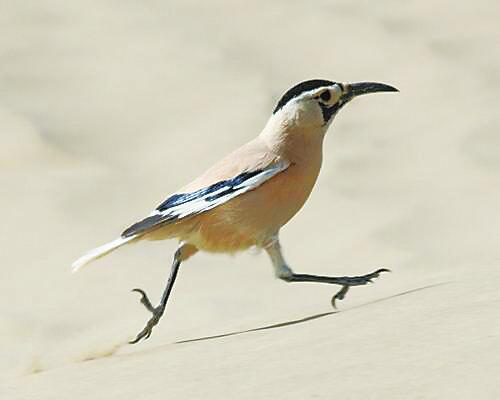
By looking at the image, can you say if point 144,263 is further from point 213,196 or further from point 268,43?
point 268,43

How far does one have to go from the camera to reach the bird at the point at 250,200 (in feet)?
19.2

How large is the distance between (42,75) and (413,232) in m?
4.14

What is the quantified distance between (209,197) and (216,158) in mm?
4887

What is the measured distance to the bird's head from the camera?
20.0ft

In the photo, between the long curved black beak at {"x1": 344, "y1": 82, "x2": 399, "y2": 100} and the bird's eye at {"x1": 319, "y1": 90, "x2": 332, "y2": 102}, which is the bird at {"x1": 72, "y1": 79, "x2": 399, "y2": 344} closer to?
the bird's eye at {"x1": 319, "y1": 90, "x2": 332, "y2": 102}

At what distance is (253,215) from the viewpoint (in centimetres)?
587

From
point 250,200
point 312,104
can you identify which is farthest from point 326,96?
point 250,200

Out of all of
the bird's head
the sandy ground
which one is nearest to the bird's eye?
the bird's head

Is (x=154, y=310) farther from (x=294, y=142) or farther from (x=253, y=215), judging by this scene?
(x=294, y=142)

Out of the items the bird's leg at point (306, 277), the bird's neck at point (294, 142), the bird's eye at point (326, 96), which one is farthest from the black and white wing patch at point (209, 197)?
the bird's eye at point (326, 96)

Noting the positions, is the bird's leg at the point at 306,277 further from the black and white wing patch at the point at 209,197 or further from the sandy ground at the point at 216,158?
the black and white wing patch at the point at 209,197

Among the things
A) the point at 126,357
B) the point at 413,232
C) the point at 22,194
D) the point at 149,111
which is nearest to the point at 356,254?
the point at 413,232

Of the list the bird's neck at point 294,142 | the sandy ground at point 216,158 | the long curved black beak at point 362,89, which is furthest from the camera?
the long curved black beak at point 362,89

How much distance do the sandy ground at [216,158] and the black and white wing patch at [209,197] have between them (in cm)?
45
